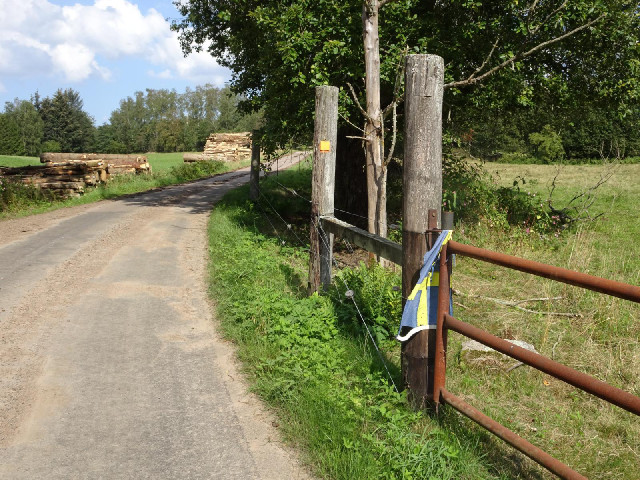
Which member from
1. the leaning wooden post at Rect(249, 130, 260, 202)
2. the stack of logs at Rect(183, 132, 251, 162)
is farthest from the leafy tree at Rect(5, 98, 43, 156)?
the leaning wooden post at Rect(249, 130, 260, 202)

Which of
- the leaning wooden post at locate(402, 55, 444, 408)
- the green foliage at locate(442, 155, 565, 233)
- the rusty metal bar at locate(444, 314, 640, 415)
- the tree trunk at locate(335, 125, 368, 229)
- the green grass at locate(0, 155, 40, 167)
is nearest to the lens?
the rusty metal bar at locate(444, 314, 640, 415)

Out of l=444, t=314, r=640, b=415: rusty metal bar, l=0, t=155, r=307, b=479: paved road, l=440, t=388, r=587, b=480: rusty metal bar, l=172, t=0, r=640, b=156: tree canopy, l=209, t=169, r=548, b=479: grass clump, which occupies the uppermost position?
l=172, t=0, r=640, b=156: tree canopy

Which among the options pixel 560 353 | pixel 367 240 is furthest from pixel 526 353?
pixel 560 353

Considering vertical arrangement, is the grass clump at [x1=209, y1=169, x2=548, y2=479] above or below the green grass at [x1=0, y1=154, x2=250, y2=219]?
below

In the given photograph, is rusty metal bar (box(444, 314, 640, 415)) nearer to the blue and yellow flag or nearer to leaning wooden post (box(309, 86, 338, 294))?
the blue and yellow flag

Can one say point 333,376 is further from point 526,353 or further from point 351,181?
point 351,181

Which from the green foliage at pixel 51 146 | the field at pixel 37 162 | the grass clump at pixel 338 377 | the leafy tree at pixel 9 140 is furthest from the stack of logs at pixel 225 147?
the green foliage at pixel 51 146

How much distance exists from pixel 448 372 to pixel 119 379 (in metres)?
2.86

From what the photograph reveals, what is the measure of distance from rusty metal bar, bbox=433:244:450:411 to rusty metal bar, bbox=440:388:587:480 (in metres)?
0.07

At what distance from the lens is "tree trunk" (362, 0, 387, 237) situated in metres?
8.29

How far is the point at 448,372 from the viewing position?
4.87 meters

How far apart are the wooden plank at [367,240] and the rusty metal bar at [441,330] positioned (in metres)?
0.61

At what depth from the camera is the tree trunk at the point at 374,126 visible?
27.2ft

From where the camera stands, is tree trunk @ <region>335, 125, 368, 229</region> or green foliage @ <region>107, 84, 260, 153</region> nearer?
tree trunk @ <region>335, 125, 368, 229</region>
